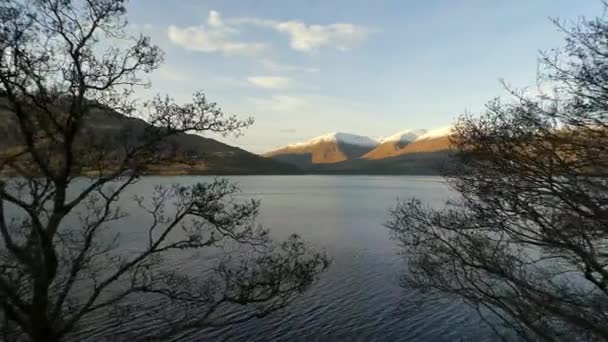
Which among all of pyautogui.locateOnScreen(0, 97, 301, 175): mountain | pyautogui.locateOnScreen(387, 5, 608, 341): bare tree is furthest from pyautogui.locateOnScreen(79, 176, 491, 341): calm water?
pyautogui.locateOnScreen(0, 97, 301, 175): mountain

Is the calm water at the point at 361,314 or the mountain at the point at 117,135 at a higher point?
the mountain at the point at 117,135

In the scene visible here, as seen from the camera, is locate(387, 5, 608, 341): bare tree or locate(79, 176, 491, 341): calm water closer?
locate(387, 5, 608, 341): bare tree

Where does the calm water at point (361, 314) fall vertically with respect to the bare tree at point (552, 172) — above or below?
below

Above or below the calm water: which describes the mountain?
above

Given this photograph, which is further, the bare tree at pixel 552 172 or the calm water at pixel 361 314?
the calm water at pixel 361 314

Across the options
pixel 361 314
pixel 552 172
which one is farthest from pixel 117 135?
pixel 361 314

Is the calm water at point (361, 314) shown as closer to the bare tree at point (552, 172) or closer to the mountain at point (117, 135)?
the bare tree at point (552, 172)

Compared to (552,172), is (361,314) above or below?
below

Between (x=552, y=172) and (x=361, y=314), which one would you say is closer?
(x=552, y=172)

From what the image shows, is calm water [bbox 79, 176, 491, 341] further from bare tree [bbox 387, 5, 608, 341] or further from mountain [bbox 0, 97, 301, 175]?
mountain [bbox 0, 97, 301, 175]

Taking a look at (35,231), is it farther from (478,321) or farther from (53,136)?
(478,321)

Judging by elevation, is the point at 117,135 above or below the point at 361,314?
above

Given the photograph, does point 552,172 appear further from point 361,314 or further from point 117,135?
point 361,314

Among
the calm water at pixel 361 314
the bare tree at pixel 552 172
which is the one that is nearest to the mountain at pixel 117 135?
the bare tree at pixel 552 172
